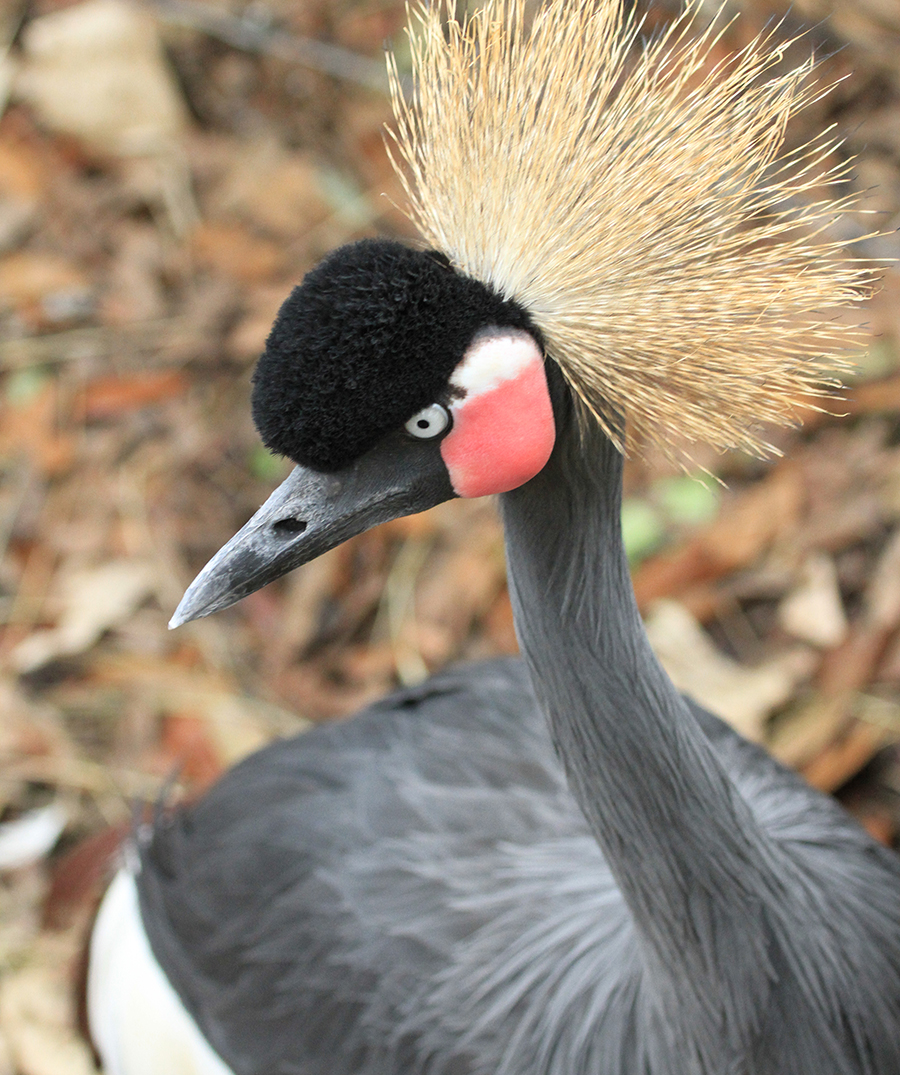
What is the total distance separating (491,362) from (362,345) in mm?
86

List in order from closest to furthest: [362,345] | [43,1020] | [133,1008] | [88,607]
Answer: [362,345], [133,1008], [43,1020], [88,607]

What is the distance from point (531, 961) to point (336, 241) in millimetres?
1587

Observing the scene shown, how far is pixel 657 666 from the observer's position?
81 centimetres

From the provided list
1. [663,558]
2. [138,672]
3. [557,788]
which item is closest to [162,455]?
[138,672]

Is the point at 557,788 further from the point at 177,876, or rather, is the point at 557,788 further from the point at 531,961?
the point at 177,876

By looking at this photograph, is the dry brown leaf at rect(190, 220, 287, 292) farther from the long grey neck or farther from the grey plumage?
the long grey neck

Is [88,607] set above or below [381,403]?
below

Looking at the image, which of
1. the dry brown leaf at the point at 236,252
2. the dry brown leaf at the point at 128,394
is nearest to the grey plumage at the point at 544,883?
the dry brown leaf at the point at 128,394

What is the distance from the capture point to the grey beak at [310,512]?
0.71 metres

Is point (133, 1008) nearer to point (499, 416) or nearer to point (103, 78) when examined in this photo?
point (499, 416)

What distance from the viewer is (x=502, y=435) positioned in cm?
68

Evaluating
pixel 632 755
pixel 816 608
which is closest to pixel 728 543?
pixel 816 608

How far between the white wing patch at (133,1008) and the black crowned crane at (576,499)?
4.8 inches

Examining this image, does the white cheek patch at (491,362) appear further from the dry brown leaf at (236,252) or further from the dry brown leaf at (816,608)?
the dry brown leaf at (236,252)
